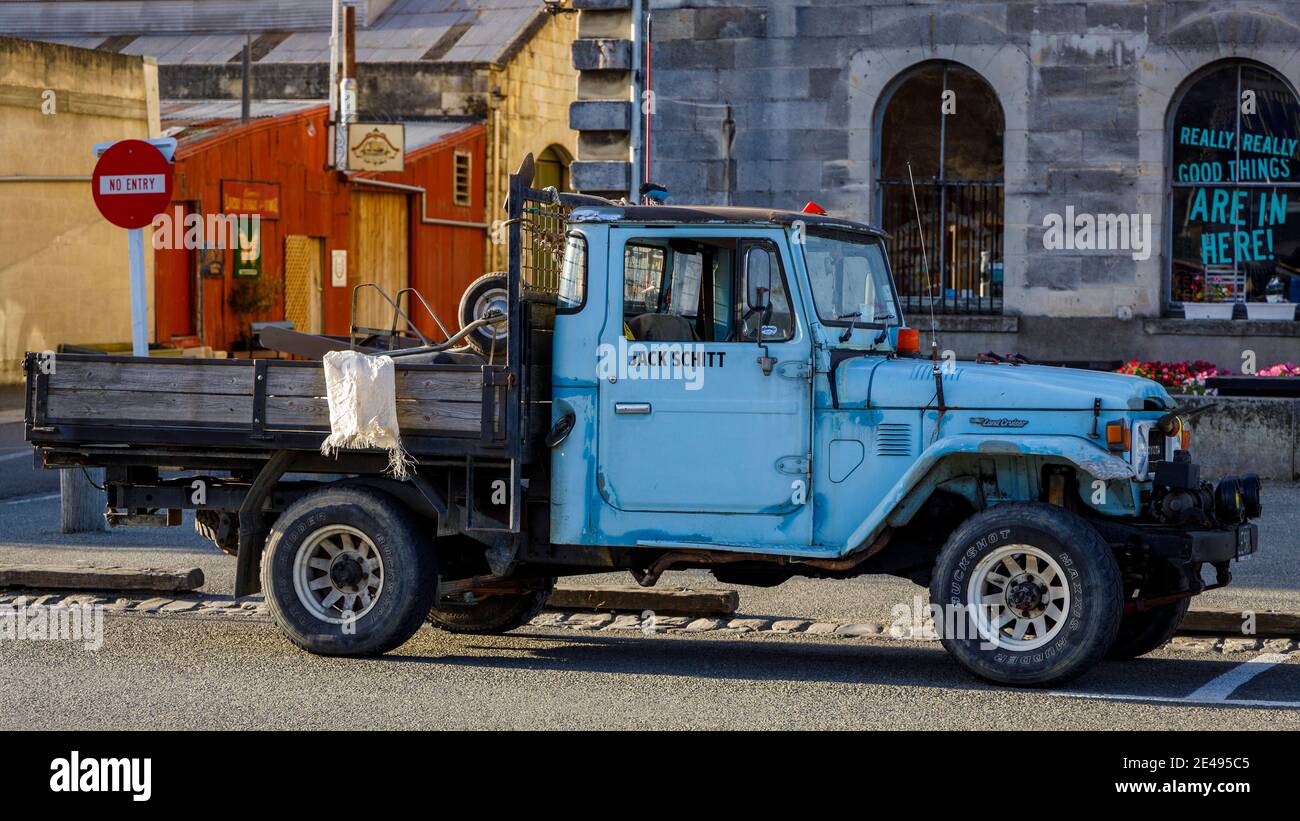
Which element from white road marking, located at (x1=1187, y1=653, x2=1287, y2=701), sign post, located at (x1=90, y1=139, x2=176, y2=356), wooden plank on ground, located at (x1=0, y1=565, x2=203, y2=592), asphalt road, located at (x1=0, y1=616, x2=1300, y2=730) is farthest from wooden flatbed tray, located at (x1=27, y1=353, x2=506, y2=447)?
sign post, located at (x1=90, y1=139, x2=176, y2=356)

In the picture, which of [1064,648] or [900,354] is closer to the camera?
[1064,648]

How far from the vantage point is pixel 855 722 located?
7.30m

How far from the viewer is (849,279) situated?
28.8 feet

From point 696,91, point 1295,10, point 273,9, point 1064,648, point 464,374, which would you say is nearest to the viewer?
point 1064,648

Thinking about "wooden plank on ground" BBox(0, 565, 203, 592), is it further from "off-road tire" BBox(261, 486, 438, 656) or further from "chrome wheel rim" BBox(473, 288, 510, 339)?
"chrome wheel rim" BBox(473, 288, 510, 339)

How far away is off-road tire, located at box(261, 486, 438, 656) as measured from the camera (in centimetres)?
864

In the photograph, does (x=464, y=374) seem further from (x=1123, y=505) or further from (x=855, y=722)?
(x=1123, y=505)

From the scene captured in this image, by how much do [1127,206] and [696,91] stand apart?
176 inches

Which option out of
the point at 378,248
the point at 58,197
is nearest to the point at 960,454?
the point at 58,197

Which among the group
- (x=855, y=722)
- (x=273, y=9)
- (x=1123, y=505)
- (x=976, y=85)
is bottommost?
(x=855, y=722)

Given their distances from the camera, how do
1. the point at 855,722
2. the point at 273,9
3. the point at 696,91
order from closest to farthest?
the point at 855,722, the point at 696,91, the point at 273,9

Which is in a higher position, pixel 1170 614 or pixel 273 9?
pixel 273 9

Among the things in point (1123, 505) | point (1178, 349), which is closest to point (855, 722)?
point (1123, 505)

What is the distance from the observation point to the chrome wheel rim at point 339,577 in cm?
877
